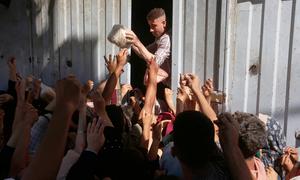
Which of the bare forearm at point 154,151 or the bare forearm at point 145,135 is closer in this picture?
the bare forearm at point 154,151

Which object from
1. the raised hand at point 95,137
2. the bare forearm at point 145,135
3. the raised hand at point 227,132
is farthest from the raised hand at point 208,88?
the raised hand at point 95,137

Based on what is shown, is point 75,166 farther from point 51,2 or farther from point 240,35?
point 51,2

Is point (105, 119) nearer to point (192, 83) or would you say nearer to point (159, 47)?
point (192, 83)

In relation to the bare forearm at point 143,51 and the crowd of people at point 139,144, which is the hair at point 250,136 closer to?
the crowd of people at point 139,144

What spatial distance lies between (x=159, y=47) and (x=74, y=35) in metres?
1.42

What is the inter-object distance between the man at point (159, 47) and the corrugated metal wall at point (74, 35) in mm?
335

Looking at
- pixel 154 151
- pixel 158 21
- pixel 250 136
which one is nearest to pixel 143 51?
pixel 158 21

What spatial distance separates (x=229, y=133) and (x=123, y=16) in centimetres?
274

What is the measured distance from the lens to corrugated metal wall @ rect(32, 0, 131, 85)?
4605 mm

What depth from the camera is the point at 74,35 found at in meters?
5.11

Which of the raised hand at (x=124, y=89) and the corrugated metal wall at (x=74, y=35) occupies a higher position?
the corrugated metal wall at (x=74, y=35)

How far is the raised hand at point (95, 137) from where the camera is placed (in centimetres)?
190

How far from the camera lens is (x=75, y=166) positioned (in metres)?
1.90

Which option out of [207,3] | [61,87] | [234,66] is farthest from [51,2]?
[61,87]
